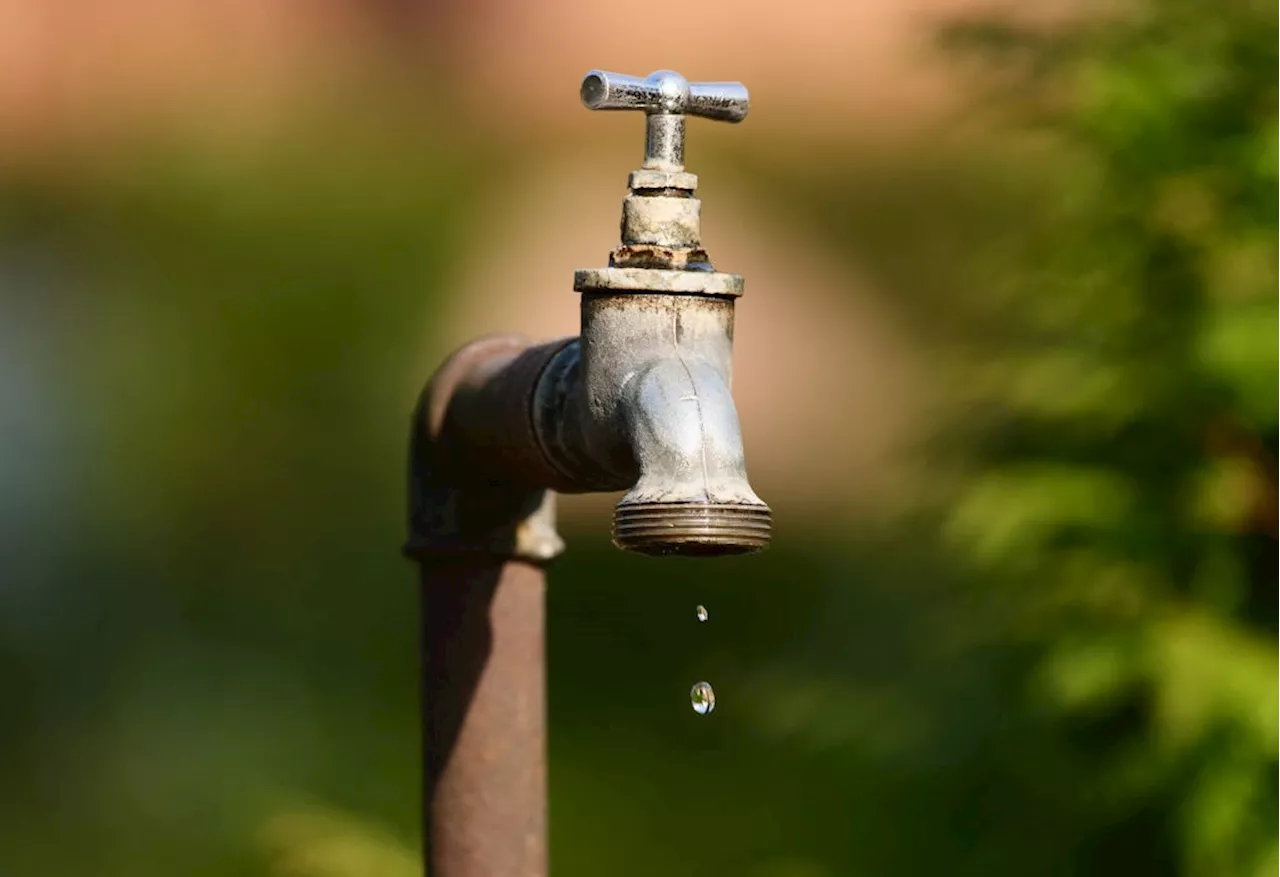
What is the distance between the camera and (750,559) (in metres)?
3.39

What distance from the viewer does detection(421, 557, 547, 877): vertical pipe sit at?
139 centimetres

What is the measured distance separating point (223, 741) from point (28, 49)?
4.59 feet

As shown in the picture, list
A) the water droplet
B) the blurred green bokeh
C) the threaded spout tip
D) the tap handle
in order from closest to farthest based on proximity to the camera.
Result: the threaded spout tip
the tap handle
the water droplet
the blurred green bokeh

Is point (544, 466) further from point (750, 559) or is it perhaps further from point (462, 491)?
point (750, 559)

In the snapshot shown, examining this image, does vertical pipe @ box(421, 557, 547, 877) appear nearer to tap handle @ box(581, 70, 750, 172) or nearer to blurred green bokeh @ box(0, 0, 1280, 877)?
tap handle @ box(581, 70, 750, 172)

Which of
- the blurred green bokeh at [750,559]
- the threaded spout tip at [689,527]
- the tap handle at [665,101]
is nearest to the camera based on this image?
the threaded spout tip at [689,527]

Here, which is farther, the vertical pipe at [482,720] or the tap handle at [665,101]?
the vertical pipe at [482,720]

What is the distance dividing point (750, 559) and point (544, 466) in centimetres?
215

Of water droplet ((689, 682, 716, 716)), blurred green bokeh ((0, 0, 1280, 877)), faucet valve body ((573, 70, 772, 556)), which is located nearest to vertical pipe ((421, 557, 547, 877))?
water droplet ((689, 682, 716, 716))

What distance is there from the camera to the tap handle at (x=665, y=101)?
1.15 meters

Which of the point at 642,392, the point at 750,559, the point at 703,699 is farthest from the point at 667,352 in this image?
the point at 750,559

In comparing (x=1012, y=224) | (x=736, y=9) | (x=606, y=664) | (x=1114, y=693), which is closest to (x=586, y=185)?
(x=736, y=9)

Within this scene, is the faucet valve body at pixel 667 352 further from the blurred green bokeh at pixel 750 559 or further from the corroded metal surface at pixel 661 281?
the blurred green bokeh at pixel 750 559

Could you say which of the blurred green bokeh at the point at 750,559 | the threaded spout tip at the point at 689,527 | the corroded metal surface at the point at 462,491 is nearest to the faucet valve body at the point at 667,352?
the threaded spout tip at the point at 689,527
